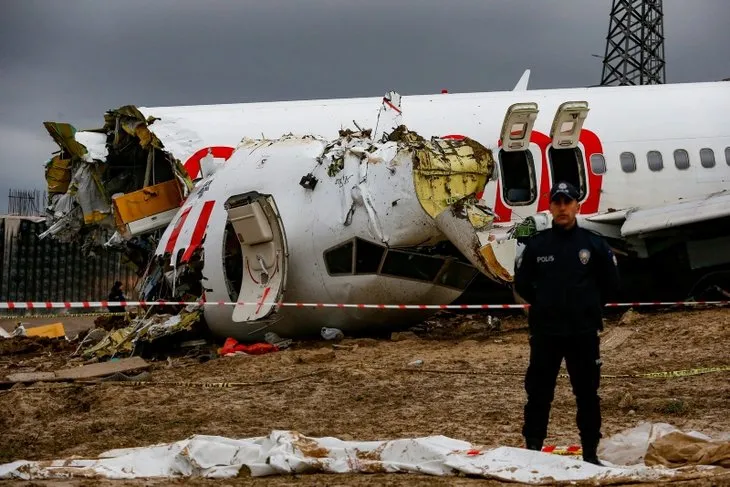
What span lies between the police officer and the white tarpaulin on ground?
37 cm

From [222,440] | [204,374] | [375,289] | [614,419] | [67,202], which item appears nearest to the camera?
[222,440]

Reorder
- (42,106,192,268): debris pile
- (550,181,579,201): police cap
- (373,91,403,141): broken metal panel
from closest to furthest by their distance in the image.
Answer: (550,181,579,201): police cap → (373,91,403,141): broken metal panel → (42,106,192,268): debris pile

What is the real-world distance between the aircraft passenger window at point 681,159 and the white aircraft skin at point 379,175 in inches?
1.6

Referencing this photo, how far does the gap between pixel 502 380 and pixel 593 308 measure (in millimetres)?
4263

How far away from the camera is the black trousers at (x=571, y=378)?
226 inches

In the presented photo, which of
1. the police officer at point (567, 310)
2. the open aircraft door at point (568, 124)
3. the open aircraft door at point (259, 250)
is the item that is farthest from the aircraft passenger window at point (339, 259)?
the police officer at point (567, 310)

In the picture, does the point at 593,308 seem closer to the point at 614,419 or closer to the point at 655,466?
the point at 655,466

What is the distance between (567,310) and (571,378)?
449 mm

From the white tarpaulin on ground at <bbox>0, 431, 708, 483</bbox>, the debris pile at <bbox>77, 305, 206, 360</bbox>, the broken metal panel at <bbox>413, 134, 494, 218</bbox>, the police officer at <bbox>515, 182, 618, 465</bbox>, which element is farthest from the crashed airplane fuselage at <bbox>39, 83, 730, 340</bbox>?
the police officer at <bbox>515, 182, 618, 465</bbox>

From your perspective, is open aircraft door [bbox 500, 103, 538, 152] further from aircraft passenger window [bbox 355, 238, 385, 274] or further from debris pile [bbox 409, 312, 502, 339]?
aircraft passenger window [bbox 355, 238, 385, 274]

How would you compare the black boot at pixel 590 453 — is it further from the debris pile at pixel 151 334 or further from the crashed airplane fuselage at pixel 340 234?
the debris pile at pixel 151 334

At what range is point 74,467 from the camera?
5840mm

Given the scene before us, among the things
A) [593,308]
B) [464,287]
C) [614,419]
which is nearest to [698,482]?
[593,308]

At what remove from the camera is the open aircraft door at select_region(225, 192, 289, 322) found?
12634 mm
